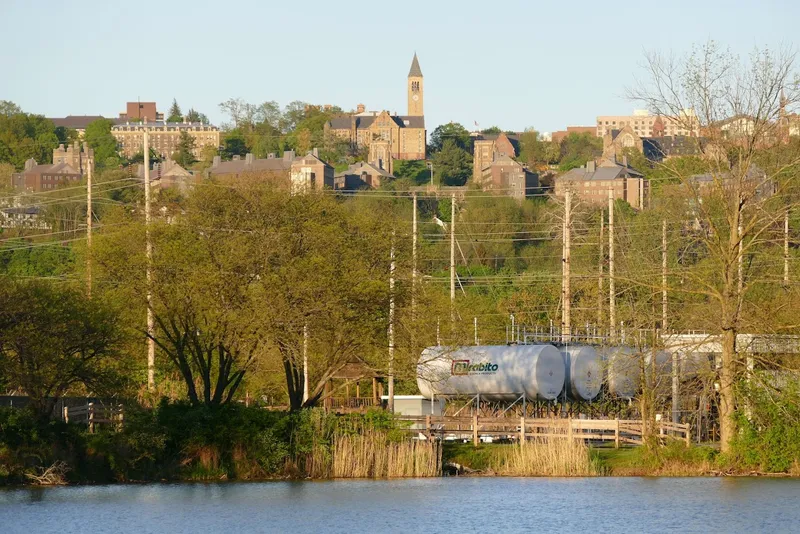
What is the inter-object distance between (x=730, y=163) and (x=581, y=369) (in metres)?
12.6

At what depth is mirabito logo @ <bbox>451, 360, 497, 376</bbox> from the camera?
49812mm

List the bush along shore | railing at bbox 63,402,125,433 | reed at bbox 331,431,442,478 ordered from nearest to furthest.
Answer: the bush along shore
reed at bbox 331,431,442,478
railing at bbox 63,402,125,433

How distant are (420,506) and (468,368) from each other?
1702 cm

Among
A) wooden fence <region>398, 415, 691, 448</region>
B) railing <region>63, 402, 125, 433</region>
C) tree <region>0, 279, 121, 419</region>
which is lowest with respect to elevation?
wooden fence <region>398, 415, 691, 448</region>

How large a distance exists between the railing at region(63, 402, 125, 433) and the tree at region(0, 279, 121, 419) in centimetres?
136

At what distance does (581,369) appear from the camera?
164 feet

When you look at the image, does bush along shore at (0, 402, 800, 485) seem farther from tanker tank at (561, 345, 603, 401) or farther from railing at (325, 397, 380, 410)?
railing at (325, 397, 380, 410)

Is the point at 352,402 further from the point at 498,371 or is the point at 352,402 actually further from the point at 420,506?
the point at 420,506

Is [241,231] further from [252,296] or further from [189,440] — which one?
[189,440]

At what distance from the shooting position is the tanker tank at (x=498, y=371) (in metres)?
48.8

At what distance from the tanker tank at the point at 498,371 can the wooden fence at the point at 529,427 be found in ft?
9.97

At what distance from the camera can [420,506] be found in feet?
109

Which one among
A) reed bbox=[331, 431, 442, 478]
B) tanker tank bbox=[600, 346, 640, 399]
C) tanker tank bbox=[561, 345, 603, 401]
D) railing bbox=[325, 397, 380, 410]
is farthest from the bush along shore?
railing bbox=[325, 397, 380, 410]

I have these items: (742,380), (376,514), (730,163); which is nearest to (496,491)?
(376,514)
